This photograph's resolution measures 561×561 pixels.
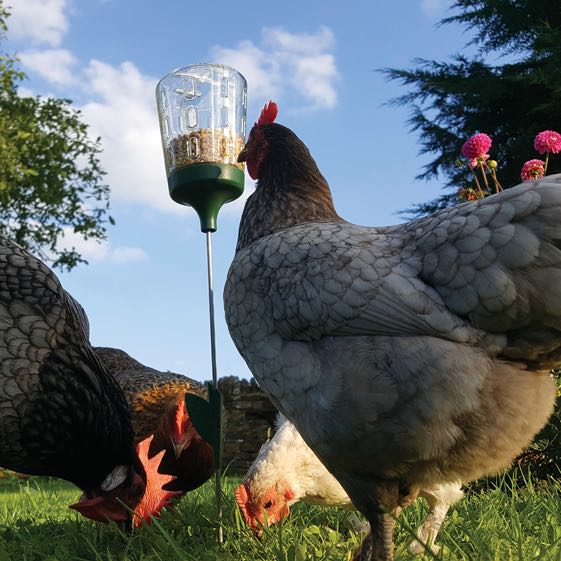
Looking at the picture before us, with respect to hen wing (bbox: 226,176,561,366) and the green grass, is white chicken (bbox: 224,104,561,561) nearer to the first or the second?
hen wing (bbox: 226,176,561,366)

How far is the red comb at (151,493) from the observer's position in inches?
109

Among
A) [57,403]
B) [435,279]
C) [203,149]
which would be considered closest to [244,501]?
[57,403]

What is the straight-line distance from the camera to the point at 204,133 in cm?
303

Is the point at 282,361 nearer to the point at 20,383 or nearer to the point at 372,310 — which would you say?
the point at 372,310

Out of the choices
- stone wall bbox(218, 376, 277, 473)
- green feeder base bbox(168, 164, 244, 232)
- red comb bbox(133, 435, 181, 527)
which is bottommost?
stone wall bbox(218, 376, 277, 473)

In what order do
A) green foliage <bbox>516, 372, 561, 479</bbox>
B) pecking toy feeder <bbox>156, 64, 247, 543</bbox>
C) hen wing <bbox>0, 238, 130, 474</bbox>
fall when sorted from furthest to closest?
green foliage <bbox>516, 372, 561, 479</bbox>
pecking toy feeder <bbox>156, 64, 247, 543</bbox>
hen wing <bbox>0, 238, 130, 474</bbox>

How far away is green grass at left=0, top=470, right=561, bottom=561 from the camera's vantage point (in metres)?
2.23

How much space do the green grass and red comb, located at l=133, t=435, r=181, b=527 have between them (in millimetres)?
79

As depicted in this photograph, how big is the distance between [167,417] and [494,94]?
38.2ft

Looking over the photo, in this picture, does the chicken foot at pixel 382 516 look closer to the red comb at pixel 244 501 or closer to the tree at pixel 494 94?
the red comb at pixel 244 501

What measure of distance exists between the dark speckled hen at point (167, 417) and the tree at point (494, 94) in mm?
9295

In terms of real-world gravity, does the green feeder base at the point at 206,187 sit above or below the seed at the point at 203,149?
below

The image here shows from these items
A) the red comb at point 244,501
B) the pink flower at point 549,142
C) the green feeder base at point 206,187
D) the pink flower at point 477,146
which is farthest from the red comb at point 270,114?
the pink flower at point 549,142

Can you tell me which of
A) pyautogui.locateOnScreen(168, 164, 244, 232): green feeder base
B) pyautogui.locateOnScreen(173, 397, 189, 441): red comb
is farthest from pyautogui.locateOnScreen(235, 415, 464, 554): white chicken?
pyautogui.locateOnScreen(168, 164, 244, 232): green feeder base
